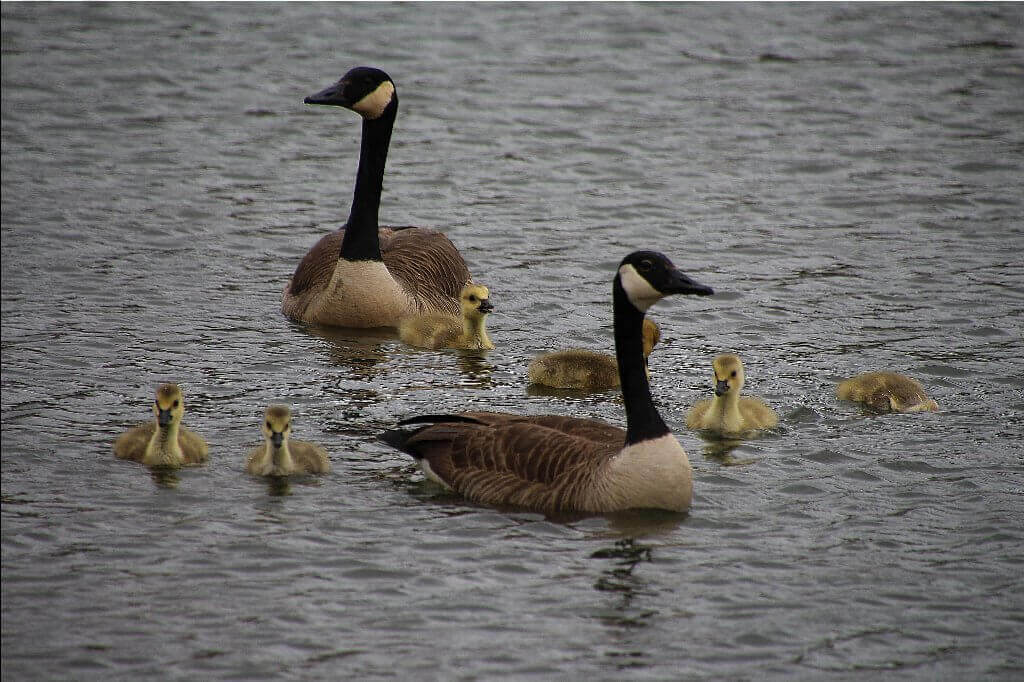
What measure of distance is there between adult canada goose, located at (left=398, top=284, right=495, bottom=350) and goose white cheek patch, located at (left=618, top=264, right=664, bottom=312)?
132 inches

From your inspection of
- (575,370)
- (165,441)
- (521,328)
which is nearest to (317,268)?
(521,328)

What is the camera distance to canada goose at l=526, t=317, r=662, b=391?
1211cm

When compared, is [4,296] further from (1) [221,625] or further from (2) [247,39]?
(2) [247,39]

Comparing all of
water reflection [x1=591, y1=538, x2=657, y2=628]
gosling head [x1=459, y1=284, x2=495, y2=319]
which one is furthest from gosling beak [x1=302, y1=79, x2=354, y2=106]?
water reflection [x1=591, y1=538, x2=657, y2=628]

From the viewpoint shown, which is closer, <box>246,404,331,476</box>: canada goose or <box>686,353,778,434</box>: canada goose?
<box>246,404,331,476</box>: canada goose

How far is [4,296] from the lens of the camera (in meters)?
14.1

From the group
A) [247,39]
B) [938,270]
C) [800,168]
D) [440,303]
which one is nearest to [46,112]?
[247,39]

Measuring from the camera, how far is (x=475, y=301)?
13047mm

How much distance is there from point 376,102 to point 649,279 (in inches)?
209

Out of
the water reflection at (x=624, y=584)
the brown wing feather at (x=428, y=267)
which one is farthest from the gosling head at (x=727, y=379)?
the brown wing feather at (x=428, y=267)

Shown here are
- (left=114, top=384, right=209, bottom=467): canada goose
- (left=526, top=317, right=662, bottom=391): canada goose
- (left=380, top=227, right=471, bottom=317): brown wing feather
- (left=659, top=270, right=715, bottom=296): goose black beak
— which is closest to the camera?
(left=659, top=270, right=715, bottom=296): goose black beak

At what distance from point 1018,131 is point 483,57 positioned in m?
7.80

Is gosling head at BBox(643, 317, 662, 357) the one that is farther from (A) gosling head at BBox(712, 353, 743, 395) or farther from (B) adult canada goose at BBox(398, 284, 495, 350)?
(A) gosling head at BBox(712, 353, 743, 395)

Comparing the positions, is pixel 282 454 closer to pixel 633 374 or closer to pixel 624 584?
pixel 633 374
